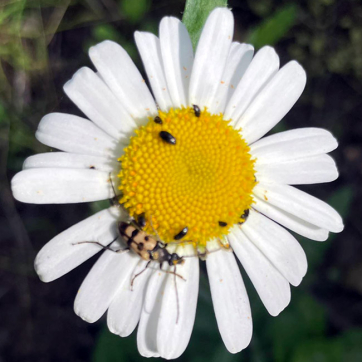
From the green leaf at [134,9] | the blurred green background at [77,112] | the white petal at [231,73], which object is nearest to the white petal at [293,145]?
the white petal at [231,73]

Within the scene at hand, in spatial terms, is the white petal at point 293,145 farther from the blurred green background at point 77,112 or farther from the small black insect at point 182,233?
the blurred green background at point 77,112

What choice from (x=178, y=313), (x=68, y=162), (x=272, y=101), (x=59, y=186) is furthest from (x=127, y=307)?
(x=272, y=101)

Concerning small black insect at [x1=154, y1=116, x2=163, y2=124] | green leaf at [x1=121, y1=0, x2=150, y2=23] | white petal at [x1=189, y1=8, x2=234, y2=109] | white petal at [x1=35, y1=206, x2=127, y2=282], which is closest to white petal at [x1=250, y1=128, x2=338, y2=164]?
white petal at [x1=189, y1=8, x2=234, y2=109]

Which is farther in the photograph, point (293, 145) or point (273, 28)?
point (273, 28)

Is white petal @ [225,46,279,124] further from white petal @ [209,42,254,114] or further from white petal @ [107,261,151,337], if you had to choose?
white petal @ [107,261,151,337]

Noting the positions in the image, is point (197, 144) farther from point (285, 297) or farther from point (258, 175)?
point (285, 297)

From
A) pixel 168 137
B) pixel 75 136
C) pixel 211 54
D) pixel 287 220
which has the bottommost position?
pixel 287 220

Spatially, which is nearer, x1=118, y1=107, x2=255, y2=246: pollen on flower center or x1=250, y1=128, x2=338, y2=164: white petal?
x1=118, y1=107, x2=255, y2=246: pollen on flower center

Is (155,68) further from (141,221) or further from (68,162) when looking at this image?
(141,221)
